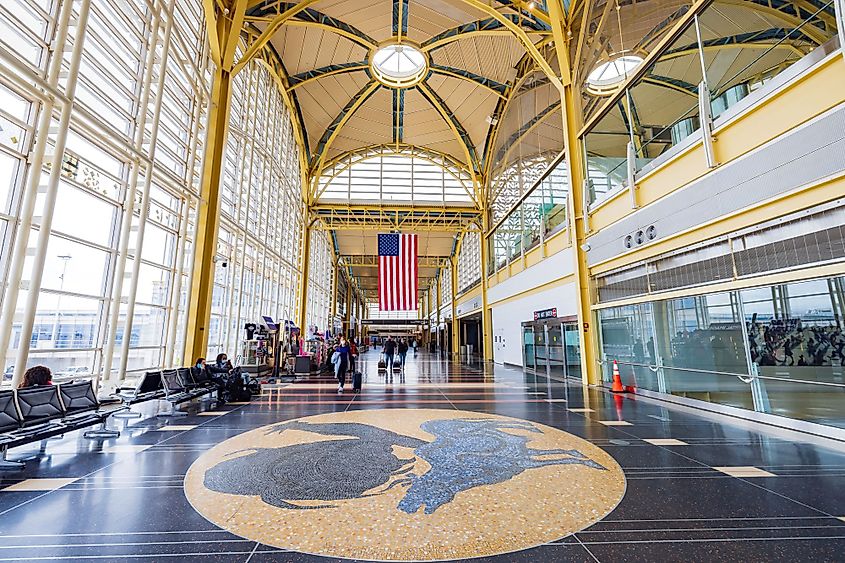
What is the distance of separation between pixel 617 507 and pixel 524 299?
14958mm

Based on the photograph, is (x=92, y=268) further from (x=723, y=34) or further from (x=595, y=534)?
(x=723, y=34)

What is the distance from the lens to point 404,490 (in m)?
3.65

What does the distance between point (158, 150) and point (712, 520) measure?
1248 cm

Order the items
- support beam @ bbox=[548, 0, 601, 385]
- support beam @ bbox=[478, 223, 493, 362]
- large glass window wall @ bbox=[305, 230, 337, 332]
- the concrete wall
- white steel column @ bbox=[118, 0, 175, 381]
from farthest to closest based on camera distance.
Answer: large glass window wall @ bbox=[305, 230, 337, 332] → support beam @ bbox=[478, 223, 493, 362] → the concrete wall → support beam @ bbox=[548, 0, 601, 385] → white steel column @ bbox=[118, 0, 175, 381]

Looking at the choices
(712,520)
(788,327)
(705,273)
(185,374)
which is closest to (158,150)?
(185,374)

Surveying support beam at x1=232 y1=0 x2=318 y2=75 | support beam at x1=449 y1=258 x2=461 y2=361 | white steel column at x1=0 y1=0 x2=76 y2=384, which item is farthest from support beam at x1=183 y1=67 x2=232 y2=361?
support beam at x1=449 y1=258 x2=461 y2=361

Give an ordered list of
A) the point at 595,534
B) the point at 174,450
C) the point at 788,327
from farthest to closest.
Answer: the point at 788,327 < the point at 174,450 < the point at 595,534

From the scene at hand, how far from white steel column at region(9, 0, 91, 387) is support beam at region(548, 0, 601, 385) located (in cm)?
1231

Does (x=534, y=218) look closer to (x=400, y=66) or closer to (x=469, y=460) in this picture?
(x=400, y=66)

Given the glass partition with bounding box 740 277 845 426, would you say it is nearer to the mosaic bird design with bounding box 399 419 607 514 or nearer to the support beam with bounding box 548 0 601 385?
the mosaic bird design with bounding box 399 419 607 514

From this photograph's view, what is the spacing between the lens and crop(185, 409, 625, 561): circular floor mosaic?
279 cm

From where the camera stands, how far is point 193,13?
11203mm

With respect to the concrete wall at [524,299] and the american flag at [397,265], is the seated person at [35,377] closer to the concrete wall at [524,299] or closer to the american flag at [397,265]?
the concrete wall at [524,299]

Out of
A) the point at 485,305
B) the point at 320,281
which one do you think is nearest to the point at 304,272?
the point at 320,281
